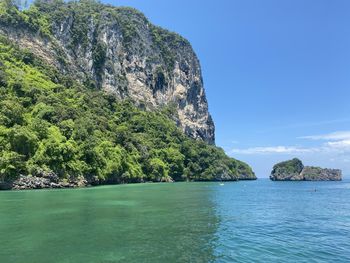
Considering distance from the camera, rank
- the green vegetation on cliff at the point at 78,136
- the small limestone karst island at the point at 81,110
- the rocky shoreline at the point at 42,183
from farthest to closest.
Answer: the small limestone karst island at the point at 81,110 < the green vegetation on cliff at the point at 78,136 < the rocky shoreline at the point at 42,183

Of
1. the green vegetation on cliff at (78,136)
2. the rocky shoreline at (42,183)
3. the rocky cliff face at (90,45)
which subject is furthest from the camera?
the rocky cliff face at (90,45)

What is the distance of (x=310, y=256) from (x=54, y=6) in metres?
189

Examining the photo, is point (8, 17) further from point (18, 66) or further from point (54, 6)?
point (54, 6)

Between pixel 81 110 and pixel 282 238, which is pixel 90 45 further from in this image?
pixel 282 238

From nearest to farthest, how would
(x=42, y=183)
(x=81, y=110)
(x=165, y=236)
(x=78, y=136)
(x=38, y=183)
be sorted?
(x=165, y=236) < (x=38, y=183) < (x=42, y=183) < (x=78, y=136) < (x=81, y=110)

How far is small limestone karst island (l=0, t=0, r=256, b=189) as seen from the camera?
7775cm

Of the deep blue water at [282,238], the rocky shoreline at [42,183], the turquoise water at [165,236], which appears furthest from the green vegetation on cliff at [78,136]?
the deep blue water at [282,238]

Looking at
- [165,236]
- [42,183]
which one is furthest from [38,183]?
[165,236]

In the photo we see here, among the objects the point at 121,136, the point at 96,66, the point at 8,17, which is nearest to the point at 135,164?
the point at 121,136

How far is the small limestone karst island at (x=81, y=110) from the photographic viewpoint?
Answer: 255 feet

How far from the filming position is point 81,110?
118 m

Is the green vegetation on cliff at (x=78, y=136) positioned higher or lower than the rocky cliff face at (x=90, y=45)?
lower

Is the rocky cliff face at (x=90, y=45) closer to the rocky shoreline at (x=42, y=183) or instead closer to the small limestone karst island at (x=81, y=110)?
the small limestone karst island at (x=81, y=110)

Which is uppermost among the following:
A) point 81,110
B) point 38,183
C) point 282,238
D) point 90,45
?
point 90,45
